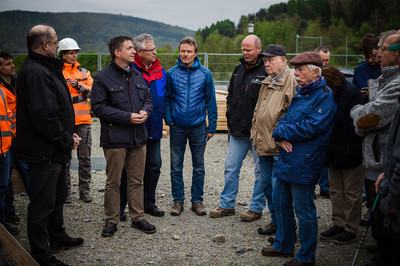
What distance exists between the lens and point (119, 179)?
4.94 metres

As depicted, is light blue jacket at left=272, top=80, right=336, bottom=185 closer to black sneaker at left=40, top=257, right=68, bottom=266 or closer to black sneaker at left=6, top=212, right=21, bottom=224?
black sneaker at left=40, top=257, right=68, bottom=266

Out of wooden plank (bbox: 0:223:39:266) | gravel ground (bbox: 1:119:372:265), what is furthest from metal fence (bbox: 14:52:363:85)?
wooden plank (bbox: 0:223:39:266)

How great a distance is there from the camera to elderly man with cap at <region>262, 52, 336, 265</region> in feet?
12.5

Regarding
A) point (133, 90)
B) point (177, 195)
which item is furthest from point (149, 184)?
point (133, 90)

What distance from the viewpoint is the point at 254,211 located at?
18.0ft

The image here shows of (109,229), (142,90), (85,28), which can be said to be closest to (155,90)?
(142,90)

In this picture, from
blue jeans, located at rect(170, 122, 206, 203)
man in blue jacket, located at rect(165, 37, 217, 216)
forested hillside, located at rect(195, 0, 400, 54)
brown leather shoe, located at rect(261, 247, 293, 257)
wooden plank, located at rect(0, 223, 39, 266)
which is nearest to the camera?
wooden plank, located at rect(0, 223, 39, 266)

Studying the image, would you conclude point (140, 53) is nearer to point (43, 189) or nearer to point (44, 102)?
point (44, 102)

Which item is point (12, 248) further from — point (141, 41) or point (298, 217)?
point (141, 41)

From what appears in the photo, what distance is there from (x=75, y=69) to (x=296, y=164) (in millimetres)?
3872

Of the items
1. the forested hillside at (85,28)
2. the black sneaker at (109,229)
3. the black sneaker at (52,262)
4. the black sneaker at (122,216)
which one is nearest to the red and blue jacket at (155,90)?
the black sneaker at (122,216)

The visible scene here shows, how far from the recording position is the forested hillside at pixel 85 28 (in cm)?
6444

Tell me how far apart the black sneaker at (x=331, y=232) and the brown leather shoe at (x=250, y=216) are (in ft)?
3.04

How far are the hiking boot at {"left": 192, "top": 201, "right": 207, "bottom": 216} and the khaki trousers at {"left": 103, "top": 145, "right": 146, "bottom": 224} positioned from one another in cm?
90
